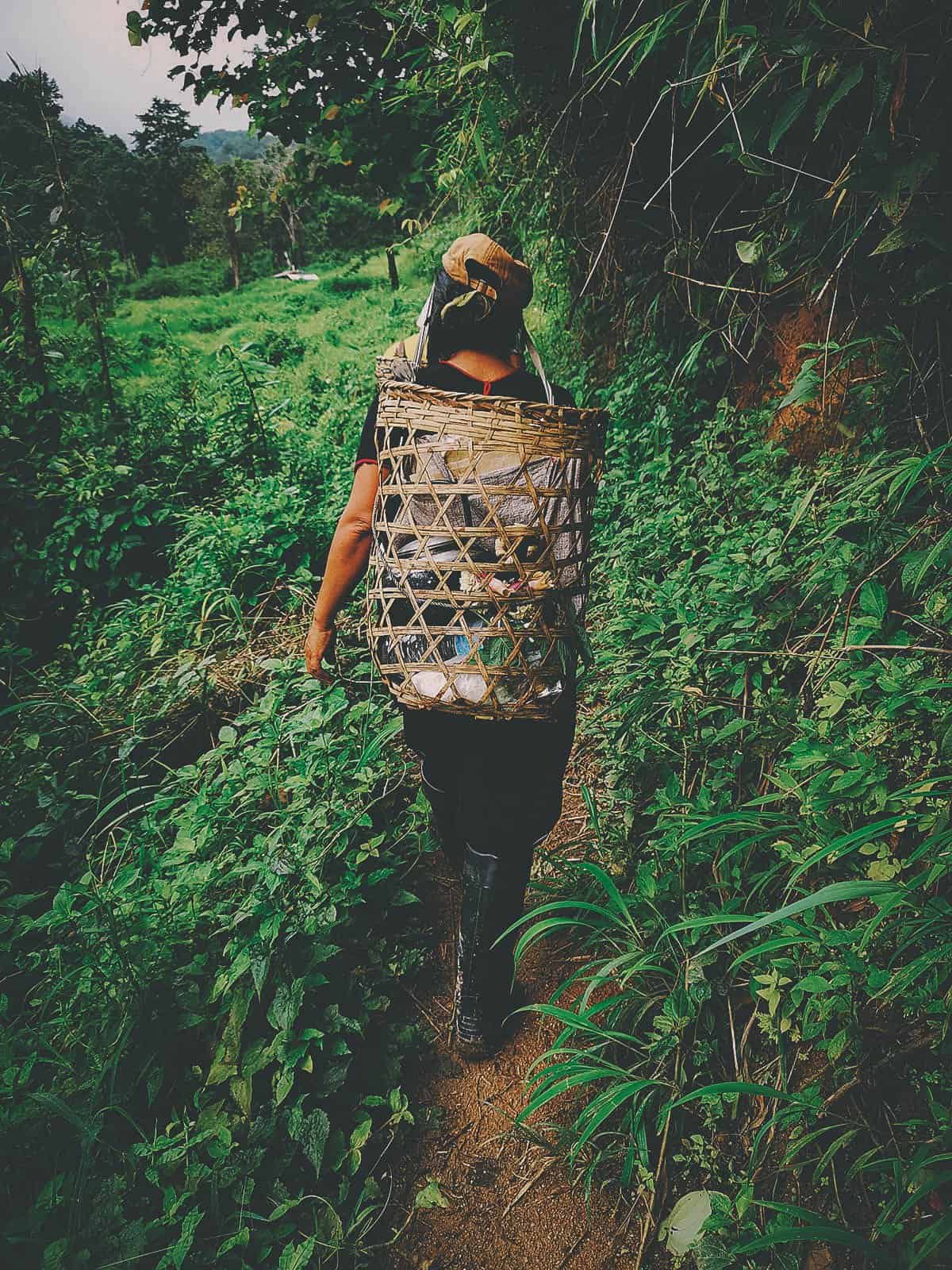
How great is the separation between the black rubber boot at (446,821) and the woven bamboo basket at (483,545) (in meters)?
0.63

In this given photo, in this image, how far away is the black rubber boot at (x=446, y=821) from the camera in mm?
1984

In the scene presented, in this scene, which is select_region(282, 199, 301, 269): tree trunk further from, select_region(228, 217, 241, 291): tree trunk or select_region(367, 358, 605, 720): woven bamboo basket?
select_region(367, 358, 605, 720): woven bamboo basket

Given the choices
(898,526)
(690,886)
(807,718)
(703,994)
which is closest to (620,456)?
(898,526)

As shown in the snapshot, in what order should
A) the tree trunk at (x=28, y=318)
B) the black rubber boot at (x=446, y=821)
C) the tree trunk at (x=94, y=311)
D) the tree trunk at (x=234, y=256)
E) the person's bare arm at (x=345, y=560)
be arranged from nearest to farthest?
1. the person's bare arm at (x=345, y=560)
2. the black rubber boot at (x=446, y=821)
3. the tree trunk at (x=28, y=318)
4. the tree trunk at (x=94, y=311)
5. the tree trunk at (x=234, y=256)

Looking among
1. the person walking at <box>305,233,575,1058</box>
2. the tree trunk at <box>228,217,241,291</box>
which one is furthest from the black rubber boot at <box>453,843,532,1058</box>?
the tree trunk at <box>228,217,241,291</box>

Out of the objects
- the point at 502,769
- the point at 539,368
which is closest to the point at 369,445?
the point at 539,368

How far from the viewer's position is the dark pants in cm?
160

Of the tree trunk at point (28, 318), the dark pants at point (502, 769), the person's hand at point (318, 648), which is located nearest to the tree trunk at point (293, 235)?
the tree trunk at point (28, 318)

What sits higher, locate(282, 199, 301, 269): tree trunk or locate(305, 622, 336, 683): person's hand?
locate(282, 199, 301, 269): tree trunk

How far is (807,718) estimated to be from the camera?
1.85 m

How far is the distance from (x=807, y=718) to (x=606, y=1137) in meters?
1.19

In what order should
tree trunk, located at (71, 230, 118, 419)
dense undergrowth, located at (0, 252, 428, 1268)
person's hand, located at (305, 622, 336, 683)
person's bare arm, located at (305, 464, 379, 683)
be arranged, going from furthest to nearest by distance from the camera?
tree trunk, located at (71, 230, 118, 419)
person's hand, located at (305, 622, 336, 683)
person's bare arm, located at (305, 464, 379, 683)
dense undergrowth, located at (0, 252, 428, 1268)

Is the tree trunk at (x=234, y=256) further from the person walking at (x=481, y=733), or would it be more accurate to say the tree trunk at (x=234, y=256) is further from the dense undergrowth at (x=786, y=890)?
the dense undergrowth at (x=786, y=890)

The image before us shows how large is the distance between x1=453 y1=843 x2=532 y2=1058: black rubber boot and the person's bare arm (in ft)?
2.33
